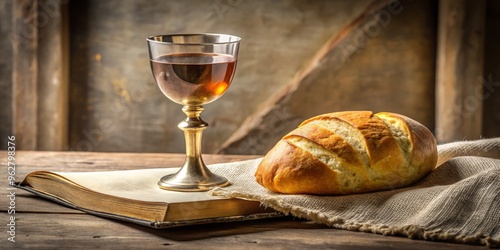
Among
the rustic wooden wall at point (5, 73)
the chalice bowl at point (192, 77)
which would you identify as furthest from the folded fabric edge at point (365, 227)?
the rustic wooden wall at point (5, 73)

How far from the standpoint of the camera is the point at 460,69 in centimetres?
318

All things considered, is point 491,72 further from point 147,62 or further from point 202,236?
point 202,236

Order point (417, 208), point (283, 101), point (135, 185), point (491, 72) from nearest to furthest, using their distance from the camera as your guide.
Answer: point (417, 208), point (135, 185), point (491, 72), point (283, 101)

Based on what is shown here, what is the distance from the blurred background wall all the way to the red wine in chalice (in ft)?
6.60

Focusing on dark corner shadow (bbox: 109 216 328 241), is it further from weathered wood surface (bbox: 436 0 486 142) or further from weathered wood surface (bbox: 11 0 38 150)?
weathered wood surface (bbox: 11 0 38 150)

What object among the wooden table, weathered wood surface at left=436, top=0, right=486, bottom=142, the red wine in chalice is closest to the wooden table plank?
the wooden table

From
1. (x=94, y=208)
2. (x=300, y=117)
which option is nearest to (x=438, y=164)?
(x=94, y=208)

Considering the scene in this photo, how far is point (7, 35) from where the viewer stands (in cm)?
345

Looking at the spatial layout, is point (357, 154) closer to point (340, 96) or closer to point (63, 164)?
point (63, 164)

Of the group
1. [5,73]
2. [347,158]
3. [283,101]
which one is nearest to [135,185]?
[347,158]

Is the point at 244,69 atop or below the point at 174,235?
atop

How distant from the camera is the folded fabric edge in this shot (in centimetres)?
121

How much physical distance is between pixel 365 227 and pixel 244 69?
2279mm

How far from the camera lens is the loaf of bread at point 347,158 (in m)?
1.38
